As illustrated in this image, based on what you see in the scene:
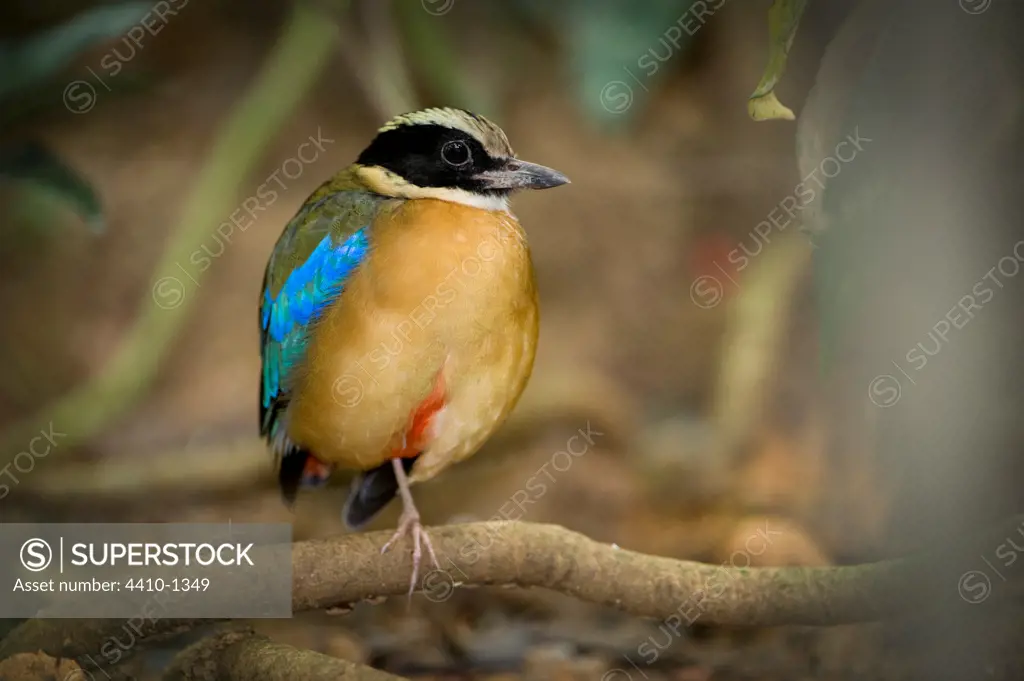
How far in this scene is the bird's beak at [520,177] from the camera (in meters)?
2.14

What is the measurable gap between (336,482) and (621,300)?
2.75 feet

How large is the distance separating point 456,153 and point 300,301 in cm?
41

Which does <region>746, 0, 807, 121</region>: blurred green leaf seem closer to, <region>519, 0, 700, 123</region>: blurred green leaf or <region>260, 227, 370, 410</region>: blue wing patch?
<region>519, 0, 700, 123</region>: blurred green leaf

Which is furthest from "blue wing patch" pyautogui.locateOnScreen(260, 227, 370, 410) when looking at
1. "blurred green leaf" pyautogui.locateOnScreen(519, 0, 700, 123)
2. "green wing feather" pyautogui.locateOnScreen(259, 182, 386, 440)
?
"blurred green leaf" pyautogui.locateOnScreen(519, 0, 700, 123)

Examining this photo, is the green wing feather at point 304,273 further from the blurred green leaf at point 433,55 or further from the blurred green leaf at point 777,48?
the blurred green leaf at point 777,48

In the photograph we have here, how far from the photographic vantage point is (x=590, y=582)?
82.4 inches

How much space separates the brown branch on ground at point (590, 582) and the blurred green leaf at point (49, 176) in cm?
86

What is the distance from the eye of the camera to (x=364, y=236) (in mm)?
2127

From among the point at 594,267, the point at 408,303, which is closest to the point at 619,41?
the point at 594,267

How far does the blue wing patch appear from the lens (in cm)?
212

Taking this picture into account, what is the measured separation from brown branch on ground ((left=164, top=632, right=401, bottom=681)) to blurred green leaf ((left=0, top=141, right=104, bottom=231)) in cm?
93

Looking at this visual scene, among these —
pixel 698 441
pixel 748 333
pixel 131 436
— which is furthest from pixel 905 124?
pixel 131 436

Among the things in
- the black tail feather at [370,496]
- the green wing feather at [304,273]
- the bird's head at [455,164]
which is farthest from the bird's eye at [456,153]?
the black tail feather at [370,496]

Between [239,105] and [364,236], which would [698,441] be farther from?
[239,105]
